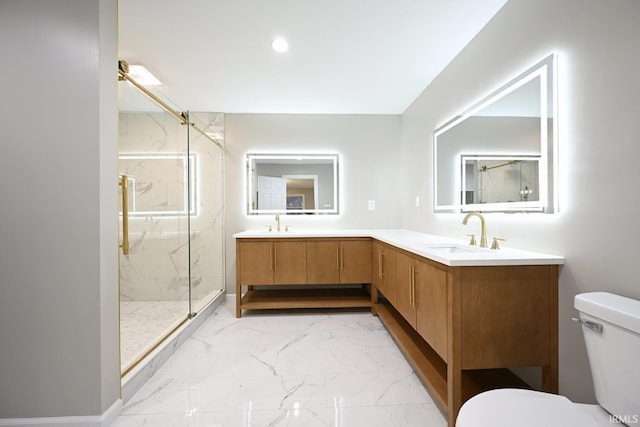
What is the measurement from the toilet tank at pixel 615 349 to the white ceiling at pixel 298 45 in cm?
171

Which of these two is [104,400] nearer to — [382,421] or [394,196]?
[382,421]

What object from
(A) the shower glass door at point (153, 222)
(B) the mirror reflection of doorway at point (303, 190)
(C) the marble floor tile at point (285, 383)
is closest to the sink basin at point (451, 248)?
(C) the marble floor tile at point (285, 383)

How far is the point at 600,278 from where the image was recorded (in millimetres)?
1105

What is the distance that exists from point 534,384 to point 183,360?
2.23 metres

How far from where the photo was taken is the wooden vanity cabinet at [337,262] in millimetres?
2848

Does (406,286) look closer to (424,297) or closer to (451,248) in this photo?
(424,297)

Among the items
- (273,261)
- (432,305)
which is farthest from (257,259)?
(432,305)

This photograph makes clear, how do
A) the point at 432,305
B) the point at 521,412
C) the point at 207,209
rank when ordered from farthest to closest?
the point at 207,209 < the point at 432,305 < the point at 521,412

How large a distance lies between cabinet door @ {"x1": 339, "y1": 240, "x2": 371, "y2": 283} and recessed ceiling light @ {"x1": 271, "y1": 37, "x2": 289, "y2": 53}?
1.81 m

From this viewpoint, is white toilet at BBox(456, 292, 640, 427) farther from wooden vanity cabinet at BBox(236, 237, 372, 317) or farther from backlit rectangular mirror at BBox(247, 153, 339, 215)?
backlit rectangular mirror at BBox(247, 153, 339, 215)

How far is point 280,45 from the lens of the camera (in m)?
2.02

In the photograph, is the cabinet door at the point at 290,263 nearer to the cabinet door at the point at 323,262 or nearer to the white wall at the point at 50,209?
the cabinet door at the point at 323,262

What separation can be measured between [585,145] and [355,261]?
2025 mm

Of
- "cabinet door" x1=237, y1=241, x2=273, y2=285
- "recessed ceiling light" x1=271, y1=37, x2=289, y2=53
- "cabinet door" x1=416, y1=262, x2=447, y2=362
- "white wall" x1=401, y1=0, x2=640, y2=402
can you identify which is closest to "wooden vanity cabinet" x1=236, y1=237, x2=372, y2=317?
"cabinet door" x1=237, y1=241, x2=273, y2=285
